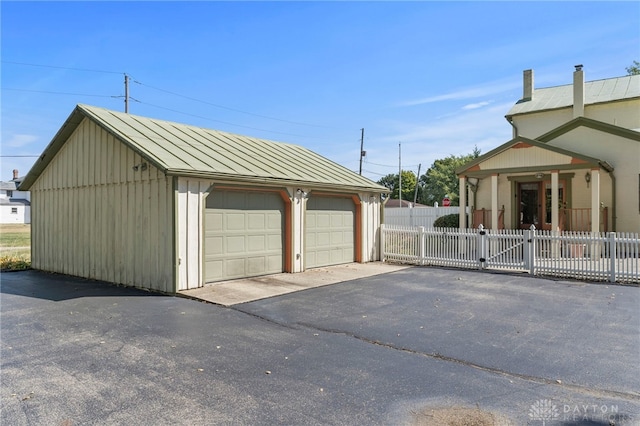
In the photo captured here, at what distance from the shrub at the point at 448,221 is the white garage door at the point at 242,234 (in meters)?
12.8

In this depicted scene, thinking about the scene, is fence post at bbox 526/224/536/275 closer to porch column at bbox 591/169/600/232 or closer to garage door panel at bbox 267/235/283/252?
porch column at bbox 591/169/600/232

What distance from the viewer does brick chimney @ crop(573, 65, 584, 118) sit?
19.1m

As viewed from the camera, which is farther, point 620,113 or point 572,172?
point 620,113

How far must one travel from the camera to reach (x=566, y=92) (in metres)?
21.7

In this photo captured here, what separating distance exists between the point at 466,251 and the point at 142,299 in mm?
9168

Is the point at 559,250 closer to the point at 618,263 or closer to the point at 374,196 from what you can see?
the point at 618,263

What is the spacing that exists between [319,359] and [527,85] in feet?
74.4

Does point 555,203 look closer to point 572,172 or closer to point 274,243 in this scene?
point 572,172

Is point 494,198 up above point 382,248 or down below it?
above

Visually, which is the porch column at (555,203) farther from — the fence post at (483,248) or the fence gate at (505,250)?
the fence post at (483,248)

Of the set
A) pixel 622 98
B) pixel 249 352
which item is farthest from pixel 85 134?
pixel 622 98

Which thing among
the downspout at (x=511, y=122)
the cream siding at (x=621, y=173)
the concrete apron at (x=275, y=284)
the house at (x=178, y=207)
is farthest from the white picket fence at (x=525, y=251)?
the downspout at (x=511, y=122)

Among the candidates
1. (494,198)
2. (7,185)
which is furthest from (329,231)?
(7,185)

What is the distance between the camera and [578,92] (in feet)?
63.7
